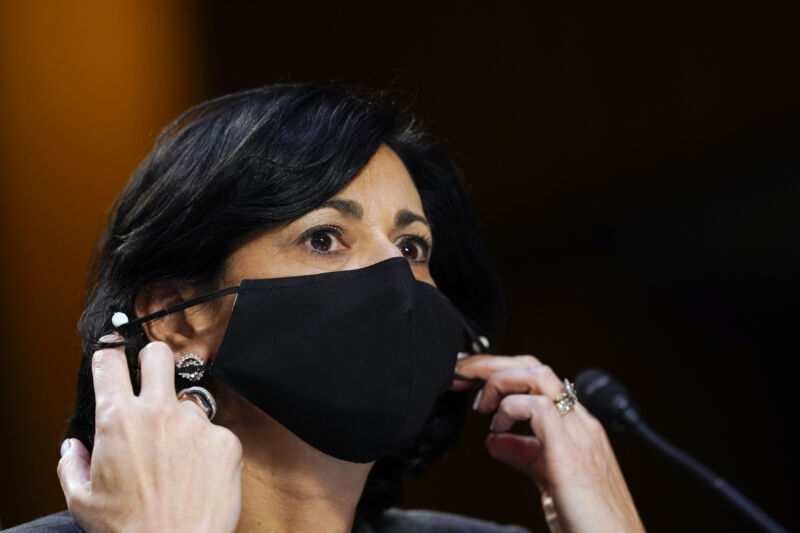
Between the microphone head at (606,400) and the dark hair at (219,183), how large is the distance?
68 centimetres

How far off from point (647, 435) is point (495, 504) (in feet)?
4.34

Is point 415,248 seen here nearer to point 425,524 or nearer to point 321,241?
point 321,241

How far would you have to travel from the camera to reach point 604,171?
8.77 ft

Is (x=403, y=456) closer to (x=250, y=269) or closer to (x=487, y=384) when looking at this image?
(x=487, y=384)

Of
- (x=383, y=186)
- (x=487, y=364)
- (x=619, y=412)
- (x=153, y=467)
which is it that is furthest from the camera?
(x=487, y=364)

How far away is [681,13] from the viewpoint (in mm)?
2557

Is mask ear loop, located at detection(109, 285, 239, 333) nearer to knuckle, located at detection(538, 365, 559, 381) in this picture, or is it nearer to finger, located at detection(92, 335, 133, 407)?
finger, located at detection(92, 335, 133, 407)

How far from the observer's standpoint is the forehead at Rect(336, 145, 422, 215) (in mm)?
1554

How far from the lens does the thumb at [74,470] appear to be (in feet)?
3.97

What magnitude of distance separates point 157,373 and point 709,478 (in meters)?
1.02

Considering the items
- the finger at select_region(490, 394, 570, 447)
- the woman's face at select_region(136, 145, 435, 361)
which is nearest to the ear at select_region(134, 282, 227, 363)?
the woman's face at select_region(136, 145, 435, 361)

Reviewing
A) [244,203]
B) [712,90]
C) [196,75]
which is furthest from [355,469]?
[712,90]

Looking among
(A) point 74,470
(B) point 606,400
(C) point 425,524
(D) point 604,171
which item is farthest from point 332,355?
(D) point 604,171

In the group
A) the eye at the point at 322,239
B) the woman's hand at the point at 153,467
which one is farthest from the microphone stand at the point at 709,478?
the woman's hand at the point at 153,467
